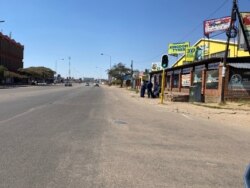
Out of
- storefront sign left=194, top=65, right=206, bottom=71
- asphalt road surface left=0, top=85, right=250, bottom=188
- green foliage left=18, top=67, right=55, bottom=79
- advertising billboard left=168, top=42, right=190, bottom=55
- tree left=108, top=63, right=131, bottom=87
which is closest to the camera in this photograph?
asphalt road surface left=0, top=85, right=250, bottom=188

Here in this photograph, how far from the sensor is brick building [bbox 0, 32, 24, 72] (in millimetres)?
114562

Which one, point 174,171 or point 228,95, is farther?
point 228,95

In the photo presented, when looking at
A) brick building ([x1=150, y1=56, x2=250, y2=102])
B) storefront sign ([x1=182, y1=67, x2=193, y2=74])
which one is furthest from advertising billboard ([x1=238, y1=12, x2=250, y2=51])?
storefront sign ([x1=182, y1=67, x2=193, y2=74])

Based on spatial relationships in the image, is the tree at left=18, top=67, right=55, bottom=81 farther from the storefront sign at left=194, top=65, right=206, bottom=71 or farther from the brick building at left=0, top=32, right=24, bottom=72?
the storefront sign at left=194, top=65, right=206, bottom=71

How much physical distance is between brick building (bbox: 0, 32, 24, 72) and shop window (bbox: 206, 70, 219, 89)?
273 feet

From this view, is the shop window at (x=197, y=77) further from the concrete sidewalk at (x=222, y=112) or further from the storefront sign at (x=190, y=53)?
the storefront sign at (x=190, y=53)

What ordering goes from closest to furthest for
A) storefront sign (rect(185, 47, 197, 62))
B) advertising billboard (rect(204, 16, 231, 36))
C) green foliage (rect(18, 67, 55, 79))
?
advertising billboard (rect(204, 16, 231, 36)) → storefront sign (rect(185, 47, 197, 62)) → green foliage (rect(18, 67, 55, 79))

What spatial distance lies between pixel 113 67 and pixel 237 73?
118 meters

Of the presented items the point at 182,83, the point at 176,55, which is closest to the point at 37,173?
the point at 182,83

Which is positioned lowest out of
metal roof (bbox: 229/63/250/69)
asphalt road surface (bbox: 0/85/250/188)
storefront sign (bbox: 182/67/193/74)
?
asphalt road surface (bbox: 0/85/250/188)

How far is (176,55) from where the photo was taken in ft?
248

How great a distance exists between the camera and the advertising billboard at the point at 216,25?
49925 mm

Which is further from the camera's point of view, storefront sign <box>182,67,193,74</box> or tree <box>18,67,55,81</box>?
tree <box>18,67,55,81</box>

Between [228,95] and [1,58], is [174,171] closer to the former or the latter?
[228,95]
